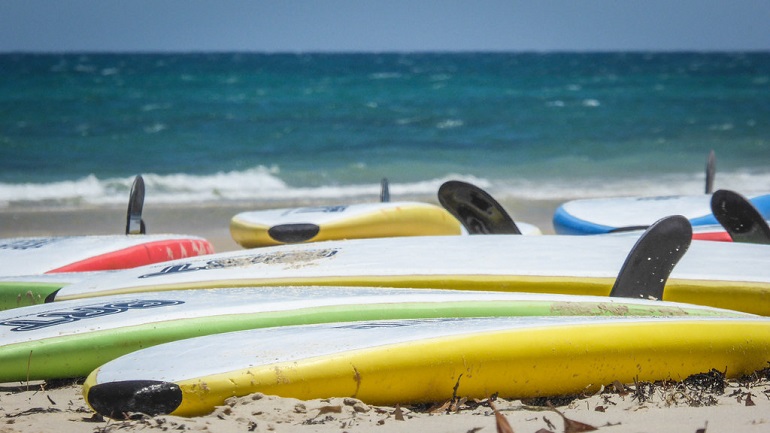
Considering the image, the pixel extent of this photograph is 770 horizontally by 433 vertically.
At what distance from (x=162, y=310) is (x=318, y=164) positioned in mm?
11266

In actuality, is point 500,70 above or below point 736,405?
above

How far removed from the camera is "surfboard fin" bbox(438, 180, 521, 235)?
4.39 meters

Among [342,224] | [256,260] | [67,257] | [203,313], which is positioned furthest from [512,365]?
[67,257]

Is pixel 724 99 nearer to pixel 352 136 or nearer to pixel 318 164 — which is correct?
pixel 352 136

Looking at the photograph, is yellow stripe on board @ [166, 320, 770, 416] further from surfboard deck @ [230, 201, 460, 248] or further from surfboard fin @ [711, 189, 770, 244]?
surfboard deck @ [230, 201, 460, 248]

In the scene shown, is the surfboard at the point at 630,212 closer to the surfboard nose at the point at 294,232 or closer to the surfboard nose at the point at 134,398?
the surfboard nose at the point at 294,232

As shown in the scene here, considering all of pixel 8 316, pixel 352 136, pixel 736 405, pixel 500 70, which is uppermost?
pixel 500 70

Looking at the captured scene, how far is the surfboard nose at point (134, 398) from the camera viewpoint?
7.02 ft

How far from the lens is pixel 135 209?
199 inches

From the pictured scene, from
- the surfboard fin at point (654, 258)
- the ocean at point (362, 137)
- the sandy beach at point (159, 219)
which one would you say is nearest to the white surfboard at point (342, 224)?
the sandy beach at point (159, 219)

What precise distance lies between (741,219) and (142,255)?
2.96 meters

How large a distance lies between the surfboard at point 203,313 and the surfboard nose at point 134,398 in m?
0.57

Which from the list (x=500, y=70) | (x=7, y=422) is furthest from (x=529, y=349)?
(x=500, y=70)

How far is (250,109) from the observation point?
21.4 m
